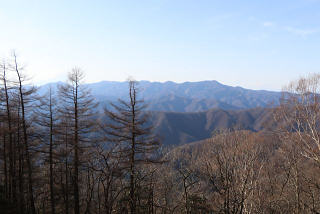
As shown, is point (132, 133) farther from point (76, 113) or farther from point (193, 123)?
point (193, 123)

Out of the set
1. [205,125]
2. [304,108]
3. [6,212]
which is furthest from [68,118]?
[205,125]

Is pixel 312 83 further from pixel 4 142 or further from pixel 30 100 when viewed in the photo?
pixel 4 142

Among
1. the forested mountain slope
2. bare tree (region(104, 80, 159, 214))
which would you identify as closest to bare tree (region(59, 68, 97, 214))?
bare tree (region(104, 80, 159, 214))

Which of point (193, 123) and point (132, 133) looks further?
point (193, 123)

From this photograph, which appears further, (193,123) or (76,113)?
(193,123)

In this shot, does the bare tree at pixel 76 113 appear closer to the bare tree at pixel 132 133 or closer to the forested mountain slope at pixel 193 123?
the bare tree at pixel 132 133

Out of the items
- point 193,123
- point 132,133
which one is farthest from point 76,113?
point 193,123

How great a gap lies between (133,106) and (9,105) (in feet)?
23.4

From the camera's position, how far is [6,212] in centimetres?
1073

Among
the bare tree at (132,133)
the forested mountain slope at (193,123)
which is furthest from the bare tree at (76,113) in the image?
the forested mountain slope at (193,123)

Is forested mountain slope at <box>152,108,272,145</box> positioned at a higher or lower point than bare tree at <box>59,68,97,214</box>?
lower

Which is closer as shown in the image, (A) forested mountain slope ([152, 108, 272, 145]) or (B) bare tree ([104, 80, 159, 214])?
(B) bare tree ([104, 80, 159, 214])

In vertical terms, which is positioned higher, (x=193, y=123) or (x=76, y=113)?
(x=76, y=113)

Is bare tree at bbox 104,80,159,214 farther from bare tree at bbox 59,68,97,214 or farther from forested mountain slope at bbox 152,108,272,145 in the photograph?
forested mountain slope at bbox 152,108,272,145
